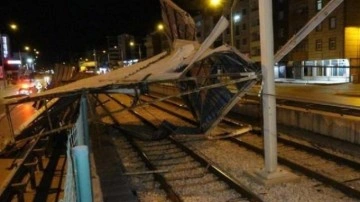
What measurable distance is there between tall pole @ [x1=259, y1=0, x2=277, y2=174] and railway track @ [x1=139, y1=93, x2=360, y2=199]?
116cm

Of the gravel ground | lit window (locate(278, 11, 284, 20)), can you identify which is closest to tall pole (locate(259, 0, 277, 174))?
the gravel ground

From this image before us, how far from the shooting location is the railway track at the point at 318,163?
867cm

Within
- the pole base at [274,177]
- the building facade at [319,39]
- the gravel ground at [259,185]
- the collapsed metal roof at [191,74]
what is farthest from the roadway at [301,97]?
the building facade at [319,39]

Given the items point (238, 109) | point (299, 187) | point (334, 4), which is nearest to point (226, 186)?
point (299, 187)

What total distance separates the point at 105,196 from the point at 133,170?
3.23 metres

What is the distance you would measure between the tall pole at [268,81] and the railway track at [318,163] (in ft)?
3.79

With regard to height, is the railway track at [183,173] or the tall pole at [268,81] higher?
the tall pole at [268,81]

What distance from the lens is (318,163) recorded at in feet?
35.2

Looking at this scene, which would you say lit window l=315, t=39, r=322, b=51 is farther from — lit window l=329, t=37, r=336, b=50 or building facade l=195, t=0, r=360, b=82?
lit window l=329, t=37, r=336, b=50

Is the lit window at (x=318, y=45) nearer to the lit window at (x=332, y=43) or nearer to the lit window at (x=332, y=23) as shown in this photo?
the lit window at (x=332, y=43)

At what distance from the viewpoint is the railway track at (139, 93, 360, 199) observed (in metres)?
8.67

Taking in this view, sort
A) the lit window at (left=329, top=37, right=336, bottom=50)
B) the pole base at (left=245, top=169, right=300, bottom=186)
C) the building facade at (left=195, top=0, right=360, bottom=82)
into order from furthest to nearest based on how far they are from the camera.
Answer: the lit window at (left=329, top=37, right=336, bottom=50), the building facade at (left=195, top=0, right=360, bottom=82), the pole base at (left=245, top=169, right=300, bottom=186)

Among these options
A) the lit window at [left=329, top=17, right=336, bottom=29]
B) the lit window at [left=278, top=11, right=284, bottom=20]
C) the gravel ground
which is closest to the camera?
the gravel ground

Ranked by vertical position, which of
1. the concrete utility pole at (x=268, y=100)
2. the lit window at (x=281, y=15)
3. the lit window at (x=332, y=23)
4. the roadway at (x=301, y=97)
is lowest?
the roadway at (x=301, y=97)
